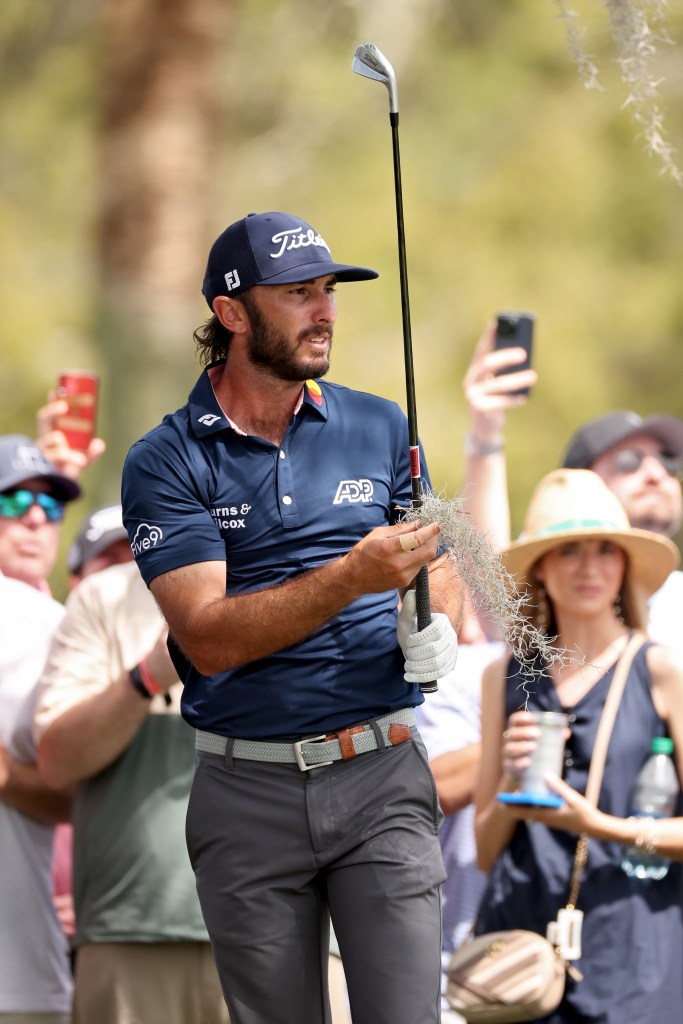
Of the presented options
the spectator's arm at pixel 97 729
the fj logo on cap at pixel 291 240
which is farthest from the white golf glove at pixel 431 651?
the spectator's arm at pixel 97 729

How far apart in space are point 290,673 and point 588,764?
4.52 ft

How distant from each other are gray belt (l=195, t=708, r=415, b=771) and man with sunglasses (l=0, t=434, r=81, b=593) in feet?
7.77

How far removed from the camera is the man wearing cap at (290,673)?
11.9 ft

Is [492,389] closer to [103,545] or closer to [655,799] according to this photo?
[103,545]

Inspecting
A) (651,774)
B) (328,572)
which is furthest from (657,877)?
(328,572)

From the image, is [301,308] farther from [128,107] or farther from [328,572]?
[128,107]

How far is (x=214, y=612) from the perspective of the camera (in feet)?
11.8

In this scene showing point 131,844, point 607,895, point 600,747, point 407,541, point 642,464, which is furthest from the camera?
point 642,464

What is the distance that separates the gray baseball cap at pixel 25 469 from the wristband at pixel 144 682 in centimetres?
130

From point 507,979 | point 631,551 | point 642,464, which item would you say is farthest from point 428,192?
point 507,979

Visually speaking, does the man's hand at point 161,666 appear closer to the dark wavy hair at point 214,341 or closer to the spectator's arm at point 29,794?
the spectator's arm at point 29,794

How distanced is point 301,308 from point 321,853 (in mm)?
1264

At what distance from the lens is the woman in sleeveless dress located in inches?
179

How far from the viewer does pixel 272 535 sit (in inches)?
148
